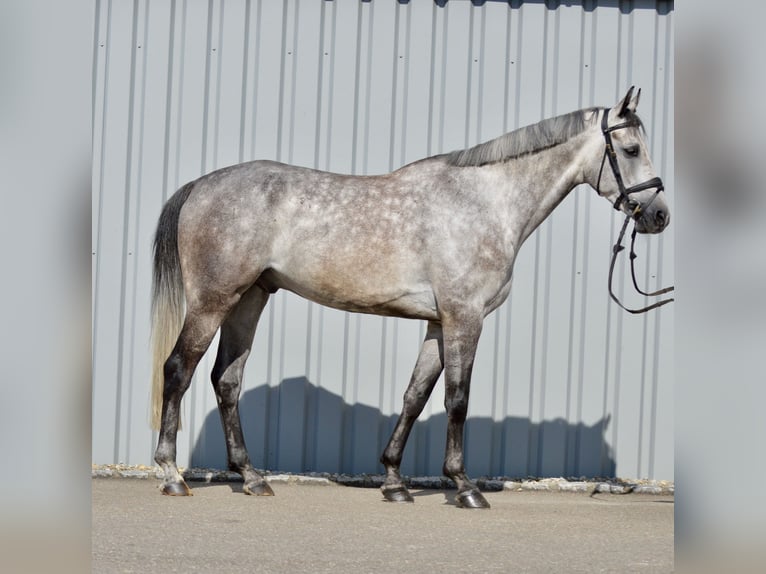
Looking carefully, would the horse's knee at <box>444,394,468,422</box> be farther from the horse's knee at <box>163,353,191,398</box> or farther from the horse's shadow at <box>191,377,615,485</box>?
the horse's knee at <box>163,353,191,398</box>

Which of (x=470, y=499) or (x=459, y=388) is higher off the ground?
(x=459, y=388)

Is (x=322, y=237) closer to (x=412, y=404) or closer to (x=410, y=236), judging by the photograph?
(x=410, y=236)

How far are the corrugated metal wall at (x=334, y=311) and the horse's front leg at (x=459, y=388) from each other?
4.07 ft

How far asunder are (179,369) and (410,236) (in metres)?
1.54

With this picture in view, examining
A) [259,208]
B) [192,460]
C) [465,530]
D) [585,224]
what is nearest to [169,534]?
[465,530]

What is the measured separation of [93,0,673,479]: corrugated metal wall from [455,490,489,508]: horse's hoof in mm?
1274

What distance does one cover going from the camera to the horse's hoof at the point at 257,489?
540 centimetres

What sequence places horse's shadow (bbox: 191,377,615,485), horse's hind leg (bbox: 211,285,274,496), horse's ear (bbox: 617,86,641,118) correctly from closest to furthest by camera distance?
horse's ear (bbox: 617,86,641,118) → horse's hind leg (bbox: 211,285,274,496) → horse's shadow (bbox: 191,377,615,485)

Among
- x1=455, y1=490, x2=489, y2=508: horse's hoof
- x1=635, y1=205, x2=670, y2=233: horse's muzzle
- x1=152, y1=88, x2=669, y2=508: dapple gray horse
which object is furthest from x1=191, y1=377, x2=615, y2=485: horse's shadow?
Result: x1=635, y1=205, x2=670, y2=233: horse's muzzle

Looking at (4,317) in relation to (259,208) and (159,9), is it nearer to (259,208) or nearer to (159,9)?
(259,208)

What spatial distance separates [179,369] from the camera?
526 cm

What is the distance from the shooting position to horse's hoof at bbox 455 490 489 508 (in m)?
5.14

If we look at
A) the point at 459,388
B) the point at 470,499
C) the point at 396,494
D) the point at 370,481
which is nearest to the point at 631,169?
the point at 459,388

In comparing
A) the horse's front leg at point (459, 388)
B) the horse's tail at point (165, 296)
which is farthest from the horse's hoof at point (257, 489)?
the horse's front leg at point (459, 388)
